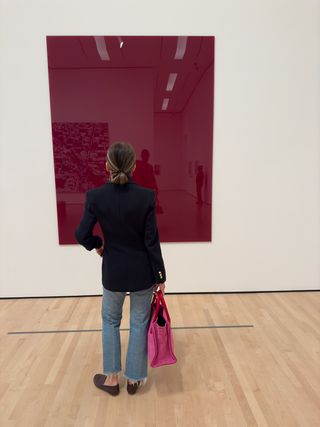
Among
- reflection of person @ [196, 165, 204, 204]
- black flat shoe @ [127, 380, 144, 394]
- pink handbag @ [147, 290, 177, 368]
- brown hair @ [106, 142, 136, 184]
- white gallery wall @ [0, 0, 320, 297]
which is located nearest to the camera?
brown hair @ [106, 142, 136, 184]

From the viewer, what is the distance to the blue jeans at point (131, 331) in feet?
6.17

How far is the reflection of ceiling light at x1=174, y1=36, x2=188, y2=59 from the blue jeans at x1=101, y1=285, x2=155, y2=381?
2232 millimetres

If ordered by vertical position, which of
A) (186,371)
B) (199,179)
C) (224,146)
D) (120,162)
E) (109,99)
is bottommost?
(186,371)

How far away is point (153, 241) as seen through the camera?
1800 mm

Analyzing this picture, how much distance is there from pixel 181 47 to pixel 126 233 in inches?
83.4

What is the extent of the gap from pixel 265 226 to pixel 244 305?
32.0 inches

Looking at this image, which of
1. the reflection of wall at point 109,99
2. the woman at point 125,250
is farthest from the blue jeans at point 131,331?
the reflection of wall at point 109,99

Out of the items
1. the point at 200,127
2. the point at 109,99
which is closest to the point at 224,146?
the point at 200,127

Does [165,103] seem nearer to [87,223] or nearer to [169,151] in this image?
[169,151]

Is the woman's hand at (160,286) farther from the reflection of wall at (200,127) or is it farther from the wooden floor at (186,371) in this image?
the reflection of wall at (200,127)

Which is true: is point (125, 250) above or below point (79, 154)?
below

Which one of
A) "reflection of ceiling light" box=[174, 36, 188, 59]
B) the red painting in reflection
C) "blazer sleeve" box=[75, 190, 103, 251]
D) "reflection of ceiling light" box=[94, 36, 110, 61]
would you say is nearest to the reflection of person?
the red painting in reflection

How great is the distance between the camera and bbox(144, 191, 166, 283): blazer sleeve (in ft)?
5.78

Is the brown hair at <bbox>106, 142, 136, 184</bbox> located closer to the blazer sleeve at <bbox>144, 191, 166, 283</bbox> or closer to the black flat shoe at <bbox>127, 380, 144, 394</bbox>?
the blazer sleeve at <bbox>144, 191, 166, 283</bbox>
